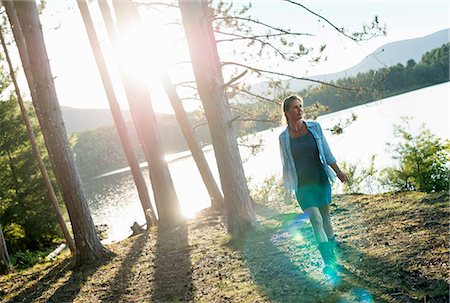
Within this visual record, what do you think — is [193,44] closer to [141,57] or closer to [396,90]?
[141,57]

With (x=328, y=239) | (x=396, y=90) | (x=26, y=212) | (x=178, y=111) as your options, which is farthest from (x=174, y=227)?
(x=396, y=90)

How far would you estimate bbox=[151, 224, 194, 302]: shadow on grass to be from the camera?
17.7 ft

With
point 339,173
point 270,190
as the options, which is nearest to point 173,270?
point 339,173

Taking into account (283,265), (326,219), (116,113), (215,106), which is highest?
(116,113)

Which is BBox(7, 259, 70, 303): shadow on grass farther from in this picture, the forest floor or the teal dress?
the teal dress

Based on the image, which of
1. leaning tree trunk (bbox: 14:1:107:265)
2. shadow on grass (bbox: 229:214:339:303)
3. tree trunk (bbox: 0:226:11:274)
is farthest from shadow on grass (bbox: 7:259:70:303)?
shadow on grass (bbox: 229:214:339:303)

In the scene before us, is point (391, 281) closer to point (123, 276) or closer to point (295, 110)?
point (295, 110)

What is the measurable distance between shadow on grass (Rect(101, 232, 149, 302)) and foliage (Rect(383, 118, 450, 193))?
664 cm

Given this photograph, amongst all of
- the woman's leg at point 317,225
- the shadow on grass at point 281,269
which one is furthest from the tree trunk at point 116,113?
the woman's leg at point 317,225

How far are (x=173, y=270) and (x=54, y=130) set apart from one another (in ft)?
11.7

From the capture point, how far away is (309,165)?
465 cm

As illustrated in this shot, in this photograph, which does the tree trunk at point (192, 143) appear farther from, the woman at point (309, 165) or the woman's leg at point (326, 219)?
the woman at point (309, 165)

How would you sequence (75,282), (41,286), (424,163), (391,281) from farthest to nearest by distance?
(424,163) < (41,286) < (75,282) < (391,281)

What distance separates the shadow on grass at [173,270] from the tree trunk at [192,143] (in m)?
3.11
